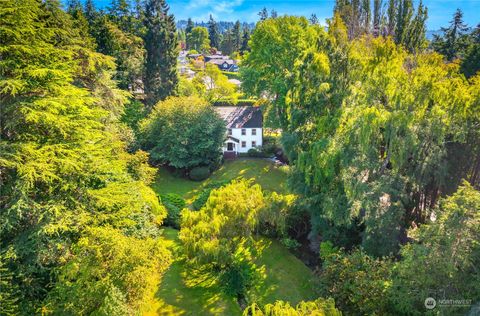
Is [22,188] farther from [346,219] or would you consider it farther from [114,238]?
[346,219]

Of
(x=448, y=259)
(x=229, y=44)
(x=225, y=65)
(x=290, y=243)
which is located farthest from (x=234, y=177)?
(x=229, y=44)

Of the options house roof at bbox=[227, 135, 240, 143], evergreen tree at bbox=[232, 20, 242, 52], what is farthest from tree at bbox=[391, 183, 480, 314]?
evergreen tree at bbox=[232, 20, 242, 52]

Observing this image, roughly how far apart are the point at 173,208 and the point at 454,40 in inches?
1923

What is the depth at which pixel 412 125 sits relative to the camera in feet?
60.7

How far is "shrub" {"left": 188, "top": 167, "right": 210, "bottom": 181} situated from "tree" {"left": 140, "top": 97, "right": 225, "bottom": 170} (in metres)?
0.79

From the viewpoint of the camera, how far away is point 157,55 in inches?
1678

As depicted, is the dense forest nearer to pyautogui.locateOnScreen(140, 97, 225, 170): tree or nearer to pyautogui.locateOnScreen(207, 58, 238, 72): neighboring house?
pyautogui.locateOnScreen(140, 97, 225, 170): tree

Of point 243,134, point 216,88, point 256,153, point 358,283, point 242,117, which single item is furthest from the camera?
point 216,88

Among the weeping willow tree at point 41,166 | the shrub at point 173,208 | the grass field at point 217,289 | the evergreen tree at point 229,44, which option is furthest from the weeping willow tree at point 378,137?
the evergreen tree at point 229,44

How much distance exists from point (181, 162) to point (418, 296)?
2844 cm

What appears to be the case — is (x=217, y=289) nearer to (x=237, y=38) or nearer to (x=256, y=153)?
(x=256, y=153)

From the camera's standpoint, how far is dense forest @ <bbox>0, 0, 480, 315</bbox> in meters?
12.8

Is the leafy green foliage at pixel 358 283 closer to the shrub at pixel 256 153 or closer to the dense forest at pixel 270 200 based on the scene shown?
the dense forest at pixel 270 200

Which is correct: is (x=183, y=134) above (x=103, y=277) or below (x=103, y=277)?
above
